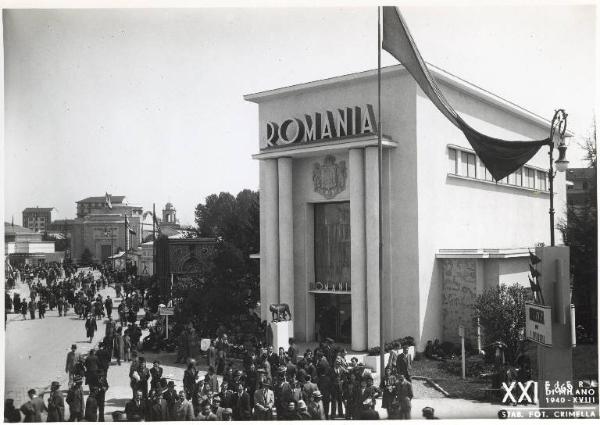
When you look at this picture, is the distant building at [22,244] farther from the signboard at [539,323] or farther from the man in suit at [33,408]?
the signboard at [539,323]

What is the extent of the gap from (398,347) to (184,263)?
21.0 metres

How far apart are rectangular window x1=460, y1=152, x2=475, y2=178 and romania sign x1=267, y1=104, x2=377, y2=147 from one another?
211 inches

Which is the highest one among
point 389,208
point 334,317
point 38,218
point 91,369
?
point 389,208

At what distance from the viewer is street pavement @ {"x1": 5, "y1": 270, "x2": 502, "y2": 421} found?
16734 millimetres

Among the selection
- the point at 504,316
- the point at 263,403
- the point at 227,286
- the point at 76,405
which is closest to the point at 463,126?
the point at 504,316

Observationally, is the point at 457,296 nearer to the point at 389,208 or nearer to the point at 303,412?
the point at 389,208

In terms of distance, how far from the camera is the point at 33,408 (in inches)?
578

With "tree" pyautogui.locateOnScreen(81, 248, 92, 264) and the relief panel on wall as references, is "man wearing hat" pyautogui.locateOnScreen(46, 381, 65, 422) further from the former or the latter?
"tree" pyautogui.locateOnScreen(81, 248, 92, 264)

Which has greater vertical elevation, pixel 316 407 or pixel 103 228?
pixel 103 228

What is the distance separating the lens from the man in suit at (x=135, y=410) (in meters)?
14.9

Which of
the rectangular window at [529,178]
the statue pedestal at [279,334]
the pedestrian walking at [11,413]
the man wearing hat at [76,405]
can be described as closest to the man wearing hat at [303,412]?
the man wearing hat at [76,405]

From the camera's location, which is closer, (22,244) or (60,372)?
(60,372)

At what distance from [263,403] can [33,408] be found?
5.96m

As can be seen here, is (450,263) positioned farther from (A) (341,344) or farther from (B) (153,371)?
(B) (153,371)
